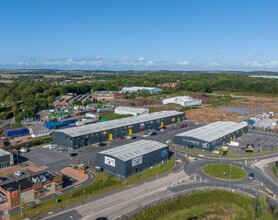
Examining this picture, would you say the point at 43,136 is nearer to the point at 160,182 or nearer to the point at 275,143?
the point at 160,182

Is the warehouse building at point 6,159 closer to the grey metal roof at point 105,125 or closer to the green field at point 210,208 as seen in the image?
the grey metal roof at point 105,125

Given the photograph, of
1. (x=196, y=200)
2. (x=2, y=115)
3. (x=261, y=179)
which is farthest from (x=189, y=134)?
(x=2, y=115)

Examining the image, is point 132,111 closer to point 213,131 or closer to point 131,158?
point 213,131

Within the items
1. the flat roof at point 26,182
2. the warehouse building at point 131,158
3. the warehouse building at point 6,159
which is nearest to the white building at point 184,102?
the warehouse building at point 131,158

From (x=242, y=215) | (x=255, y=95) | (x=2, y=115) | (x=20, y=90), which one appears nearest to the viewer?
(x=242, y=215)

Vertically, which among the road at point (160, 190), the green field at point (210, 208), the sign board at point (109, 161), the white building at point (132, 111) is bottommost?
the green field at point (210, 208)
